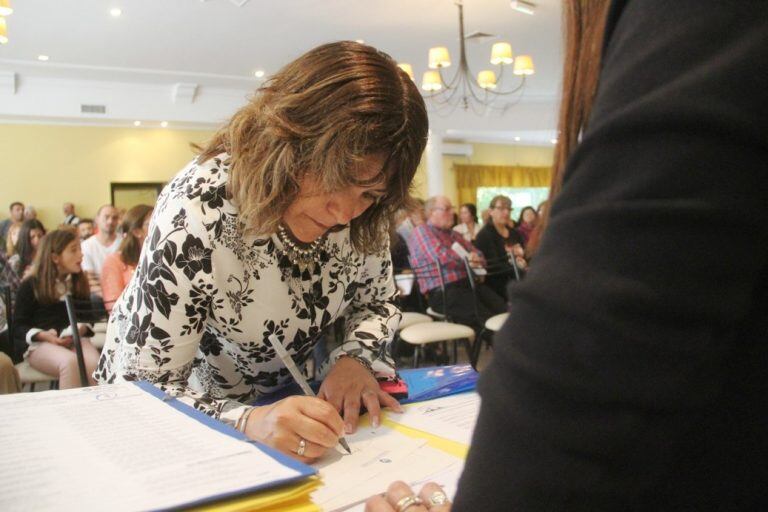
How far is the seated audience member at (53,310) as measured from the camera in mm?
3146

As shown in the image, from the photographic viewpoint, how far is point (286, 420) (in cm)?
82

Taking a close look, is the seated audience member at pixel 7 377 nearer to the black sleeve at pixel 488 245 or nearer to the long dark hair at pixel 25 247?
the long dark hair at pixel 25 247

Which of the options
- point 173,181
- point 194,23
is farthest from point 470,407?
point 194,23

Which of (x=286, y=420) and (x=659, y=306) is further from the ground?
(x=659, y=306)

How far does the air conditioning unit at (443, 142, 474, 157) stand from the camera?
44.9ft

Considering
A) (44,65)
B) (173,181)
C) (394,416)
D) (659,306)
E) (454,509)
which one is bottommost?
(394,416)

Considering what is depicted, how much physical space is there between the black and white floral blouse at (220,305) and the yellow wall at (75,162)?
9437 mm

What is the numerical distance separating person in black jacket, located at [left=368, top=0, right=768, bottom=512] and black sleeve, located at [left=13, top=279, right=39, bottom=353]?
141 inches

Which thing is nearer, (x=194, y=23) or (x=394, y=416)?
(x=394, y=416)

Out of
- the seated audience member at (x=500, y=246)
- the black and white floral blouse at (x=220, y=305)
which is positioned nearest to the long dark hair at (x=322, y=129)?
the black and white floral blouse at (x=220, y=305)

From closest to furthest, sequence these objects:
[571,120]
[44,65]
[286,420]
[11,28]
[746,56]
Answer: [746,56]
[571,120]
[286,420]
[11,28]
[44,65]

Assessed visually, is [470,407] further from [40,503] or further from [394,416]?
[40,503]

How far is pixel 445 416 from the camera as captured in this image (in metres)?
0.97

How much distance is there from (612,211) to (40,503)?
19.6 inches
